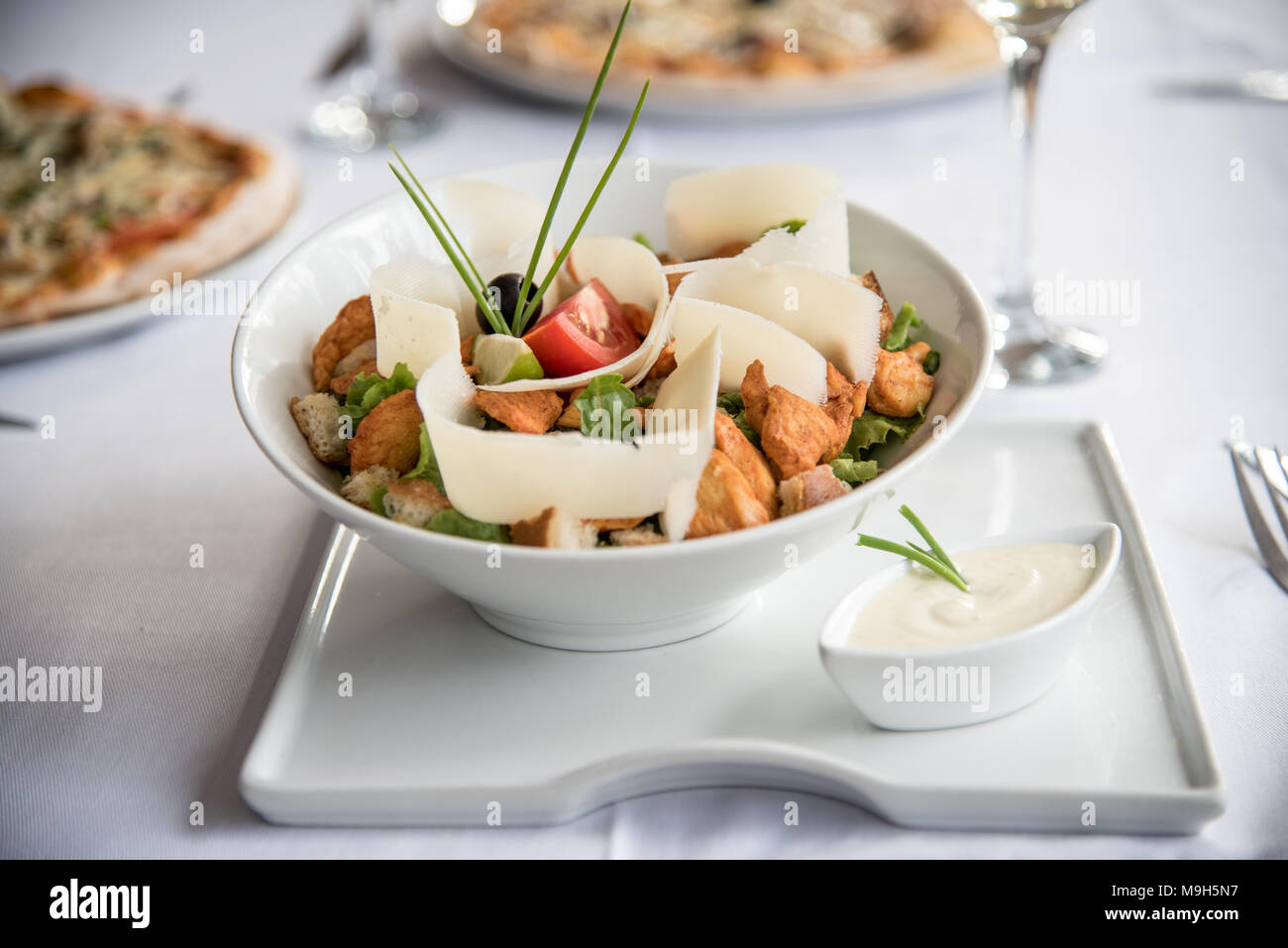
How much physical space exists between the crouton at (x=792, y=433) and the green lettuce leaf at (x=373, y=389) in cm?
46

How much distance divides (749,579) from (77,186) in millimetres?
2220

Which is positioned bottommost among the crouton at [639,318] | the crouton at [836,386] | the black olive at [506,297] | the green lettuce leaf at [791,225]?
the crouton at [836,386]

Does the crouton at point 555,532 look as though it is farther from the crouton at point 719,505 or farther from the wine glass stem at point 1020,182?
the wine glass stem at point 1020,182

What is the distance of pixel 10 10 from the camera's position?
4.19 meters

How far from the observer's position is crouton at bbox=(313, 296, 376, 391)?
1.62 metres

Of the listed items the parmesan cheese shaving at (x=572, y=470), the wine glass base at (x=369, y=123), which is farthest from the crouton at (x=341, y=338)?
the wine glass base at (x=369, y=123)

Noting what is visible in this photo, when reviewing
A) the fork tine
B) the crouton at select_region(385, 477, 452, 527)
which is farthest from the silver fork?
the crouton at select_region(385, 477, 452, 527)

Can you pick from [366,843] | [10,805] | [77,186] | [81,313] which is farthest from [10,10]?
[366,843]

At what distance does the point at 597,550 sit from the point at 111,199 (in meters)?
2.09

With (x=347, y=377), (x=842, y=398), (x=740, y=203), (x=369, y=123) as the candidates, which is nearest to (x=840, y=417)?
(x=842, y=398)

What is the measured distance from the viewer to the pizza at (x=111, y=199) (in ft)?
7.95

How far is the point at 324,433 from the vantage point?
1.49 m

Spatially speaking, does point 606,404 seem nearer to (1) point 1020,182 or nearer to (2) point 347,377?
(2) point 347,377

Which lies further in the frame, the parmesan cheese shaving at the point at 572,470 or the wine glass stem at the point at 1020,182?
the wine glass stem at the point at 1020,182
